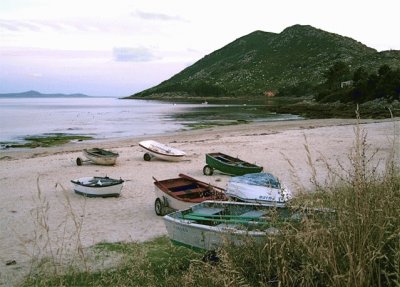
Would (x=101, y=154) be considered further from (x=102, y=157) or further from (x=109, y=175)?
(x=109, y=175)

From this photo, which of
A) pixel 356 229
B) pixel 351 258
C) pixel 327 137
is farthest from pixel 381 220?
pixel 327 137

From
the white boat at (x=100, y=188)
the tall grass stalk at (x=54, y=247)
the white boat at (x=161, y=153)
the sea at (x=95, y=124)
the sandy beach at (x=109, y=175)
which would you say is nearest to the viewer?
the tall grass stalk at (x=54, y=247)

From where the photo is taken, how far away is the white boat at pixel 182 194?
11500mm

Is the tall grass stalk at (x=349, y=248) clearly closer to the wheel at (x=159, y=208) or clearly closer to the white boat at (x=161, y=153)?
the wheel at (x=159, y=208)

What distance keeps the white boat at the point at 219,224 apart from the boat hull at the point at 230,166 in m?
7.91

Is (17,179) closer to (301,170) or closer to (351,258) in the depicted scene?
(301,170)

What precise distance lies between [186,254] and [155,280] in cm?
153

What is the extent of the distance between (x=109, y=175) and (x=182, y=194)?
7.39 meters

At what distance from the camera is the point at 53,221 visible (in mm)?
11812

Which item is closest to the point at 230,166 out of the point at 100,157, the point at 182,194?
the point at 182,194

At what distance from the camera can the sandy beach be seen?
31.9 ft

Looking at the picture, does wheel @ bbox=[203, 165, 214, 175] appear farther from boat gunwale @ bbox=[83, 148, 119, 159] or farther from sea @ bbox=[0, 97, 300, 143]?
sea @ bbox=[0, 97, 300, 143]

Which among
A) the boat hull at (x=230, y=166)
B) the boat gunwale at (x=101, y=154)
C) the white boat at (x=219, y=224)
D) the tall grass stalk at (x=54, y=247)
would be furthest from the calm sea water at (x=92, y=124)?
the white boat at (x=219, y=224)

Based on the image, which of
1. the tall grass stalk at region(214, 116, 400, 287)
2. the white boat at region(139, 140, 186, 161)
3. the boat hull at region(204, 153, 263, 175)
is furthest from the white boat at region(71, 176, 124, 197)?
the tall grass stalk at region(214, 116, 400, 287)
